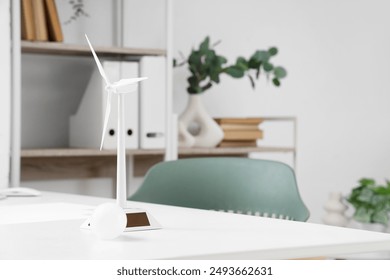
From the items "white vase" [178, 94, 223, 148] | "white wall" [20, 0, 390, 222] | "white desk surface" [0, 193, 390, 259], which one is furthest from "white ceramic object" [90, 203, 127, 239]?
"white wall" [20, 0, 390, 222]

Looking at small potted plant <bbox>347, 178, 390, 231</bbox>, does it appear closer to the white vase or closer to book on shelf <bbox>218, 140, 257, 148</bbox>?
book on shelf <bbox>218, 140, 257, 148</bbox>

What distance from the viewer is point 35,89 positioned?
3.13 metres

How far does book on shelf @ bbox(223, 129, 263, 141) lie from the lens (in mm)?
3211

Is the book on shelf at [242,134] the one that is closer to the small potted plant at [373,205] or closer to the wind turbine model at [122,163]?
the small potted plant at [373,205]

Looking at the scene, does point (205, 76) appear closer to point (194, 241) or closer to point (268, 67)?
point (268, 67)

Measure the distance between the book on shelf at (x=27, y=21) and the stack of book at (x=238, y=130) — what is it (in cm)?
91

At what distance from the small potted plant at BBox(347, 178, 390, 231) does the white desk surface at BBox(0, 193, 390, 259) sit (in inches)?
82.3

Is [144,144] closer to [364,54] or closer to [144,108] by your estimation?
[144,108]

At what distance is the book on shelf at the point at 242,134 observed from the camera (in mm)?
3211

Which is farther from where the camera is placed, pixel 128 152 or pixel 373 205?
pixel 373 205

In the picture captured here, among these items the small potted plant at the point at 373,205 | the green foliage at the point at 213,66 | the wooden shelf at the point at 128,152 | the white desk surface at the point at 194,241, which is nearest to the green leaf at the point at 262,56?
the green foliage at the point at 213,66

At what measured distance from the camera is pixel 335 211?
3.57 m

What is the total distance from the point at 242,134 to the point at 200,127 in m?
0.18

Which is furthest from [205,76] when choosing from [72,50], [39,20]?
[39,20]
